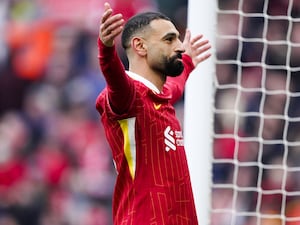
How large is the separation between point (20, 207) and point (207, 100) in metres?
2.87

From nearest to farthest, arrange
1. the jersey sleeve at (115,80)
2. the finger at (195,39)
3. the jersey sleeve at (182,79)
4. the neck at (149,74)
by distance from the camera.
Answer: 1. the jersey sleeve at (115,80)
2. the neck at (149,74)
3. the jersey sleeve at (182,79)
4. the finger at (195,39)

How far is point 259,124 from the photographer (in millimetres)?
6336

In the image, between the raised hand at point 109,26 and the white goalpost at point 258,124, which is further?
the white goalpost at point 258,124

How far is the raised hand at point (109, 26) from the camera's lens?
3.22 metres

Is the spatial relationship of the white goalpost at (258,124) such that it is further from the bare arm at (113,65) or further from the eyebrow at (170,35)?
the bare arm at (113,65)

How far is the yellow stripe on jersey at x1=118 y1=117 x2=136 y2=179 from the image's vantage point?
3590 mm

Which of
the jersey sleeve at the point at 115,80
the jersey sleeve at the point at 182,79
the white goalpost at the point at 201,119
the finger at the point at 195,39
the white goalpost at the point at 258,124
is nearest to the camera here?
the jersey sleeve at the point at 115,80

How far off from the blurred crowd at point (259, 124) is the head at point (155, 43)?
2293mm

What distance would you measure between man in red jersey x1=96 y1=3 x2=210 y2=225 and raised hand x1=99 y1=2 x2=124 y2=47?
0.24m

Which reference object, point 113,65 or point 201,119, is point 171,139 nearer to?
point 113,65

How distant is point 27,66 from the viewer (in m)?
7.29

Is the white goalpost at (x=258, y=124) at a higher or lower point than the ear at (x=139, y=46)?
lower

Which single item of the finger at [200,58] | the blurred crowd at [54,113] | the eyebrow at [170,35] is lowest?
the blurred crowd at [54,113]

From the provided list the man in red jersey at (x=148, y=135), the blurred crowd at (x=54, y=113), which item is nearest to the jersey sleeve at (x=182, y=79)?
the man in red jersey at (x=148, y=135)
